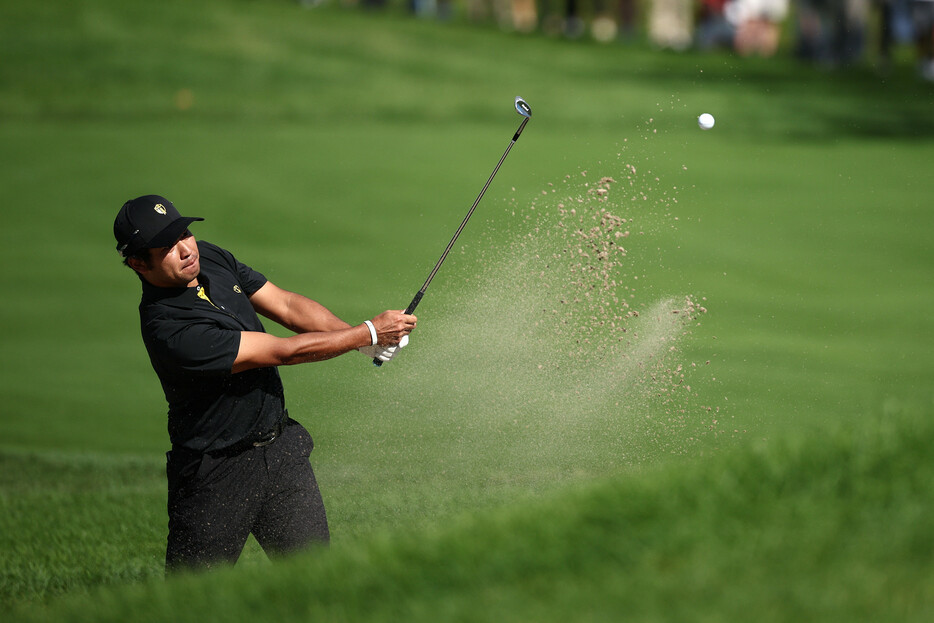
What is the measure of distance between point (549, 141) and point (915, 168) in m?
5.07

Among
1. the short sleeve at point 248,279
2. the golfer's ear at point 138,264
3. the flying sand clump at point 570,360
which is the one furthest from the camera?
the flying sand clump at point 570,360

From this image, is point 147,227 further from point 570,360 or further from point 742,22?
point 742,22

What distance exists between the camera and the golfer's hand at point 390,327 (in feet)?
18.4

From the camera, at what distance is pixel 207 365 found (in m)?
5.20

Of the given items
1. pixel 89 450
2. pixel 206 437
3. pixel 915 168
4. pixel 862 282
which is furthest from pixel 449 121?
pixel 206 437

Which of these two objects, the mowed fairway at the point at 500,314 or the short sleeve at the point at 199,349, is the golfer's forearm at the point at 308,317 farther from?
the mowed fairway at the point at 500,314

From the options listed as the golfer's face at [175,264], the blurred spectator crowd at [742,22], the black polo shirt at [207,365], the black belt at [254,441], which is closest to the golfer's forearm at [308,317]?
the black polo shirt at [207,365]

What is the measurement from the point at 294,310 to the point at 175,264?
94cm

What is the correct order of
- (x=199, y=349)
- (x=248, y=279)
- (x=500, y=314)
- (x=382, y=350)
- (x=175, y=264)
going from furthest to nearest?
1. (x=500, y=314)
2. (x=248, y=279)
3. (x=382, y=350)
4. (x=175, y=264)
5. (x=199, y=349)

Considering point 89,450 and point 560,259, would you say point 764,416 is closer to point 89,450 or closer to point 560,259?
point 560,259

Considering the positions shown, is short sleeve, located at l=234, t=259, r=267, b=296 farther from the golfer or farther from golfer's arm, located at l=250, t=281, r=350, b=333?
the golfer

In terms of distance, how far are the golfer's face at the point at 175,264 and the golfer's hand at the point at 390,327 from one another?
0.85 metres

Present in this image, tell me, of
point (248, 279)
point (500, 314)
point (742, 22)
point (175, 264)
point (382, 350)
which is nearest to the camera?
point (175, 264)

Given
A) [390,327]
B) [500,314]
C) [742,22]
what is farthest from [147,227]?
[742,22]
